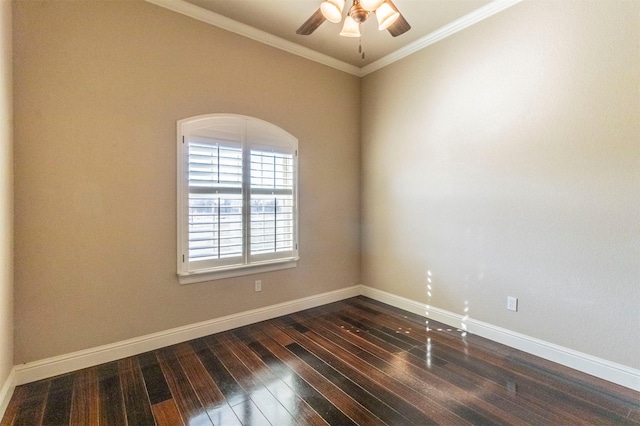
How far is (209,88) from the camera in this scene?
2.96 m

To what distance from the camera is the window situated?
2.83 m

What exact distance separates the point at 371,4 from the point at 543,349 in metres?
3.10

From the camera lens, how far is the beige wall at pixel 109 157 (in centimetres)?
221

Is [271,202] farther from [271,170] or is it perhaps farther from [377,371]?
[377,371]

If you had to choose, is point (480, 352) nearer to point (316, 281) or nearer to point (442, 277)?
point (442, 277)

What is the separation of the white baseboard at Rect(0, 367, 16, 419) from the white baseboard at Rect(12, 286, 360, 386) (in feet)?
0.06

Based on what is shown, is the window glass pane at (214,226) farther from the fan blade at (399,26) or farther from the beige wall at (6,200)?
the fan blade at (399,26)

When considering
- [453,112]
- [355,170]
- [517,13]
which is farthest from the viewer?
[355,170]

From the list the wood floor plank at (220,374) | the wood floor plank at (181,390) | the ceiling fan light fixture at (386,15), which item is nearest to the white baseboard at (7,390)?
the wood floor plank at (181,390)

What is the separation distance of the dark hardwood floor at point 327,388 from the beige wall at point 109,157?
1.44 ft

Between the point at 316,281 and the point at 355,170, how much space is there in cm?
164

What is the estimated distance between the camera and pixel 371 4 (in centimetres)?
212

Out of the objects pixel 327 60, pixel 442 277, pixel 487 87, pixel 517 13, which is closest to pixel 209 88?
pixel 327 60

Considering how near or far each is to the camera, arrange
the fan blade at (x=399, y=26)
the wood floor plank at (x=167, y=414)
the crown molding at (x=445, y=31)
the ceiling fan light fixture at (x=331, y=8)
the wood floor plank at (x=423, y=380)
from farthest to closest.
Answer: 1. the crown molding at (x=445, y=31)
2. the fan blade at (x=399, y=26)
3. the ceiling fan light fixture at (x=331, y=8)
4. the wood floor plank at (x=423, y=380)
5. the wood floor plank at (x=167, y=414)
